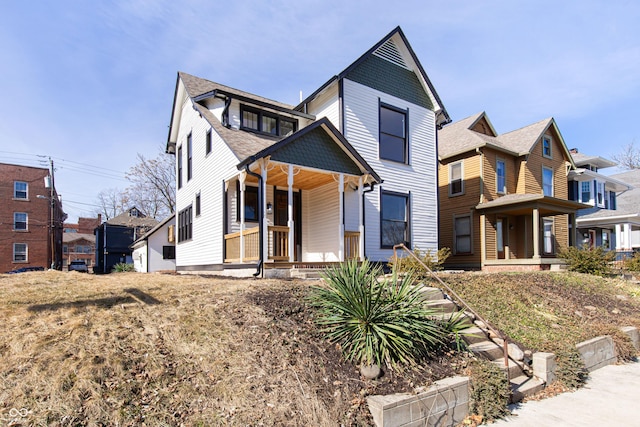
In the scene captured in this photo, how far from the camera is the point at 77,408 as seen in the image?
10.9 ft

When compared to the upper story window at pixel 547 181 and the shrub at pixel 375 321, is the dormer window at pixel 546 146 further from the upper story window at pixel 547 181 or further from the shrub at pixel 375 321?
the shrub at pixel 375 321

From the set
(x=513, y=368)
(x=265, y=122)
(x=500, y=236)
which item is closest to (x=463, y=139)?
(x=500, y=236)

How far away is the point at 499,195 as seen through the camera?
18.9 metres

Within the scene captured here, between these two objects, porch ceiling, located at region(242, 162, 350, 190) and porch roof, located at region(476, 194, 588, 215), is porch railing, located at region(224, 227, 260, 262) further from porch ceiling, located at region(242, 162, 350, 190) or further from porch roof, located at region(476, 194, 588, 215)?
porch roof, located at region(476, 194, 588, 215)

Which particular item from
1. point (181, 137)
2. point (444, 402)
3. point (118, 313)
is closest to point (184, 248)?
point (181, 137)

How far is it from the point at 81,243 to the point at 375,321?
71.5 meters

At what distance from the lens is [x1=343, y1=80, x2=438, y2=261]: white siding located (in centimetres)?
1334

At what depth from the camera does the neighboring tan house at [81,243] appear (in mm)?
61003

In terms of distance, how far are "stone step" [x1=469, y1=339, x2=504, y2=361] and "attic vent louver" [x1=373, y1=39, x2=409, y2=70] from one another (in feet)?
37.2

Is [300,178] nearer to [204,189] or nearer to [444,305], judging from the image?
[204,189]

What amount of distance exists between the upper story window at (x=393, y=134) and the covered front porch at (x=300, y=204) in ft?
7.62

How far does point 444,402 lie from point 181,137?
16042 mm

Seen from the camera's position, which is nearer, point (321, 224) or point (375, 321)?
point (375, 321)

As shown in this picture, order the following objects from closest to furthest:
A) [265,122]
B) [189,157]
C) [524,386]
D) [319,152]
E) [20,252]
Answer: [524,386]
[319,152]
[265,122]
[189,157]
[20,252]
